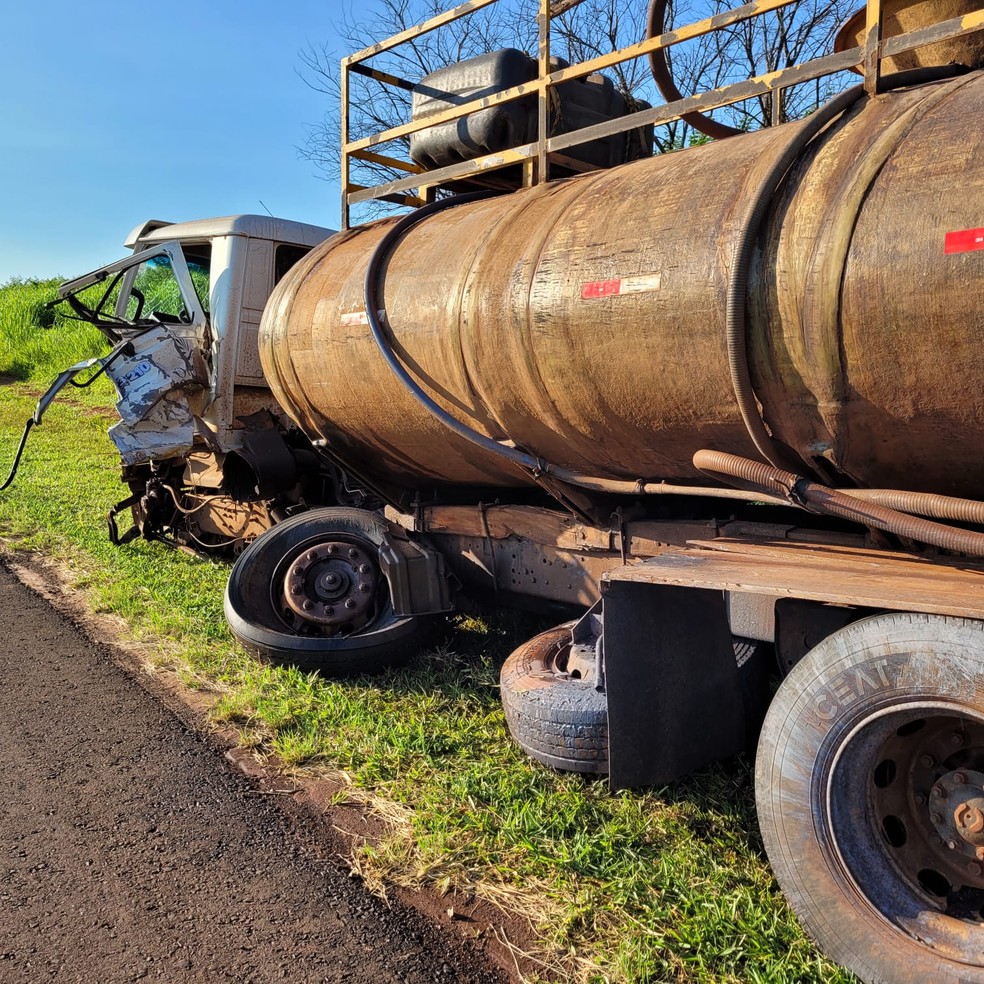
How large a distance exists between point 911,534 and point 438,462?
2.61 metres

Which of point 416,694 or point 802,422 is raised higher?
point 802,422

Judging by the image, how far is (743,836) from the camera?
333cm

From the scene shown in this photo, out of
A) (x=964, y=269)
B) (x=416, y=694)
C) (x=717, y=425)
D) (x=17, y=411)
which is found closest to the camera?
(x=964, y=269)

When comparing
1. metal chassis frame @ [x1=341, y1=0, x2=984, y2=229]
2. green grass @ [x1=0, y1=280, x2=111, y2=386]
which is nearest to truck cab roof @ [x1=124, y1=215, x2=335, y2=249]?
metal chassis frame @ [x1=341, y1=0, x2=984, y2=229]

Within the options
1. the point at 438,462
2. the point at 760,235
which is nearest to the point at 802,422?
the point at 760,235

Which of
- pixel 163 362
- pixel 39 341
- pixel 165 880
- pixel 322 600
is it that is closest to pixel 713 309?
pixel 165 880

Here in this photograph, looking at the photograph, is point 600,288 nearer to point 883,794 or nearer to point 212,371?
point 883,794

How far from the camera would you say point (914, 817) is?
2.61 meters

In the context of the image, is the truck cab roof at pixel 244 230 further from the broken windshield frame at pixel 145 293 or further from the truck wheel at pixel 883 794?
the truck wheel at pixel 883 794

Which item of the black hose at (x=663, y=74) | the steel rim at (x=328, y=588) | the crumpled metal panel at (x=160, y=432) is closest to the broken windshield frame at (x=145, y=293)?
the crumpled metal panel at (x=160, y=432)

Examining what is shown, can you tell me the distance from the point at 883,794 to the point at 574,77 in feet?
9.98

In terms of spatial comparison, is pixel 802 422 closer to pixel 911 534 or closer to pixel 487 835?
pixel 911 534

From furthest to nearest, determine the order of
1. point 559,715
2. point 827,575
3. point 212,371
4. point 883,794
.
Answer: point 212,371
point 559,715
point 827,575
point 883,794

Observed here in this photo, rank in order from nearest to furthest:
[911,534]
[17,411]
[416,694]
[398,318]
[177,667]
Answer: [911,534], [398,318], [416,694], [177,667], [17,411]
